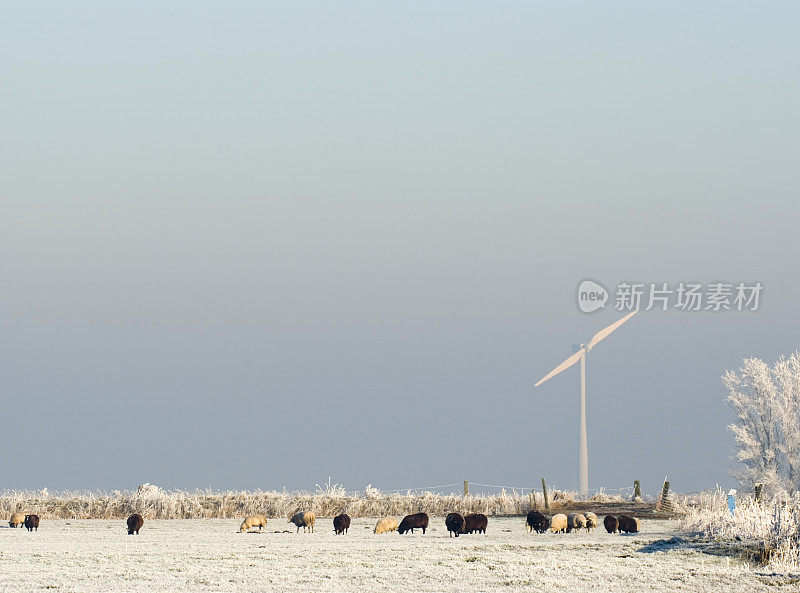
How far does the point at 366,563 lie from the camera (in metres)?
24.6

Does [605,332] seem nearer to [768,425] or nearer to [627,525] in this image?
[768,425]

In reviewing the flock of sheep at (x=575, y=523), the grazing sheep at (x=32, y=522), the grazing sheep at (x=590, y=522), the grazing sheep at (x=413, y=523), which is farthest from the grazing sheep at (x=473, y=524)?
the grazing sheep at (x=32, y=522)

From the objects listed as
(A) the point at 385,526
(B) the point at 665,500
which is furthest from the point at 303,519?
(B) the point at 665,500

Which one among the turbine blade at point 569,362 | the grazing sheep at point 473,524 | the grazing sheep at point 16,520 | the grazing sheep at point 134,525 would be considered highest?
the turbine blade at point 569,362

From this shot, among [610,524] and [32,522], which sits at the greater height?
[610,524]

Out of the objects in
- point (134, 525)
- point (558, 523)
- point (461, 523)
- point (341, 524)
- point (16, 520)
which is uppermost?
point (461, 523)

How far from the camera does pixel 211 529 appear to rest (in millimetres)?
37781

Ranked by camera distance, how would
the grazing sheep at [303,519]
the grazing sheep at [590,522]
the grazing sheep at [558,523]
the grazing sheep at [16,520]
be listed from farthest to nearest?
the grazing sheep at [16,520] < the grazing sheep at [303,519] < the grazing sheep at [590,522] < the grazing sheep at [558,523]

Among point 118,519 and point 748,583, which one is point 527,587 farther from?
point 118,519

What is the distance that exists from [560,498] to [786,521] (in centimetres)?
2391

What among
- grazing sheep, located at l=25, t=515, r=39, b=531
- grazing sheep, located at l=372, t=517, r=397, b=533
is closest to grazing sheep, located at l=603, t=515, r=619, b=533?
grazing sheep, located at l=372, t=517, r=397, b=533

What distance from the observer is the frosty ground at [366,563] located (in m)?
21.2

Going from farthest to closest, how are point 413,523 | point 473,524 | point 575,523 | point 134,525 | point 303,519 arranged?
point 303,519 < point 575,523 < point 134,525 < point 413,523 < point 473,524

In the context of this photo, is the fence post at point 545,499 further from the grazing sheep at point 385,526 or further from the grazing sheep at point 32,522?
the grazing sheep at point 32,522
